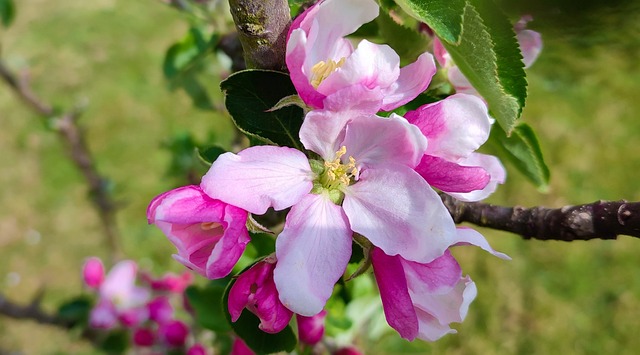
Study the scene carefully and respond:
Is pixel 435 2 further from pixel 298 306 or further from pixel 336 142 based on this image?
pixel 298 306

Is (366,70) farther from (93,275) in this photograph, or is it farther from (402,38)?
(93,275)

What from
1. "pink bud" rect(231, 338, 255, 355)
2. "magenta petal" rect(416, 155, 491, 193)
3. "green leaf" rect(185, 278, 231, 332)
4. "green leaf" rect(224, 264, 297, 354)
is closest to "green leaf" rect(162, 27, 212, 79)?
"green leaf" rect(185, 278, 231, 332)

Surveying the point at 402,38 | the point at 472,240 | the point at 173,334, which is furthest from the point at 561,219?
the point at 173,334

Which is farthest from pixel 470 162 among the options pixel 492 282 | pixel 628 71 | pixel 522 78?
pixel 628 71

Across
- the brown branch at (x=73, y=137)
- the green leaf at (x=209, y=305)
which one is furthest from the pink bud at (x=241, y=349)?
the brown branch at (x=73, y=137)

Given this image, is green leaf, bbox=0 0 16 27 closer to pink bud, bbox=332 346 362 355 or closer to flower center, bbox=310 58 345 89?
pink bud, bbox=332 346 362 355

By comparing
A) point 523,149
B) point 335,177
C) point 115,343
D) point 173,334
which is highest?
point 335,177
